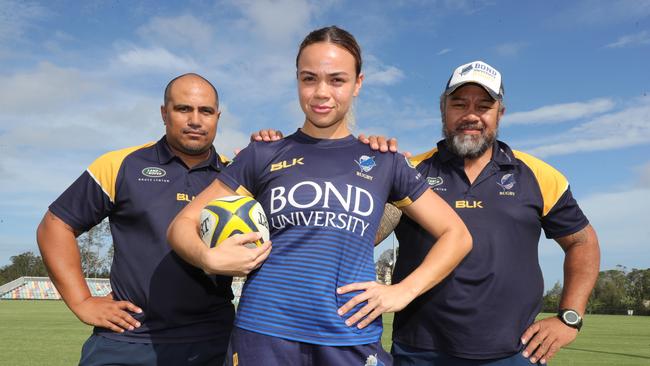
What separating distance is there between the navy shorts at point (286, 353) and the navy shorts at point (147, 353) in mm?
1399

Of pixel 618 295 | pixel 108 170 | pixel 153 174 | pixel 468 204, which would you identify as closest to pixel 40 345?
pixel 108 170

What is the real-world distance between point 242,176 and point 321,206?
549 millimetres

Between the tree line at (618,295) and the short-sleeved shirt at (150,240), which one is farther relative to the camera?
the tree line at (618,295)

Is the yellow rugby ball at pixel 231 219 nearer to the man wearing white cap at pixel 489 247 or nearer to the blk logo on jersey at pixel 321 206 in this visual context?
the blk logo on jersey at pixel 321 206

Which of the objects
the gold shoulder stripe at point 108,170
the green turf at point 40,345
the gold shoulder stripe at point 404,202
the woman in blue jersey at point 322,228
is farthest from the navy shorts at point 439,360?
the green turf at point 40,345

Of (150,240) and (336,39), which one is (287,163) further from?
(150,240)

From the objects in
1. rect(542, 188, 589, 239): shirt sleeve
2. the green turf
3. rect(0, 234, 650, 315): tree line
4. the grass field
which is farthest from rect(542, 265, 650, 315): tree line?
rect(542, 188, 589, 239): shirt sleeve

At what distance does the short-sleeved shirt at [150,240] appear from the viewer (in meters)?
4.28

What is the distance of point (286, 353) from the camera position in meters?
2.85

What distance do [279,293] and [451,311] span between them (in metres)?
1.56

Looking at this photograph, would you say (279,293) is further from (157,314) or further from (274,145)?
(157,314)

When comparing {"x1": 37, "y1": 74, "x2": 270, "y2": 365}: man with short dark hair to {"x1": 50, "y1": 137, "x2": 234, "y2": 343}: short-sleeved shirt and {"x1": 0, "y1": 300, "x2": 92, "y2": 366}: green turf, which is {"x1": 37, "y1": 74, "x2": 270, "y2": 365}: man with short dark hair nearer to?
{"x1": 50, "y1": 137, "x2": 234, "y2": 343}: short-sleeved shirt

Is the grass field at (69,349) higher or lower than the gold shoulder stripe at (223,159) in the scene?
lower

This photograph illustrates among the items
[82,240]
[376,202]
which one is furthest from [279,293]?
[82,240]
